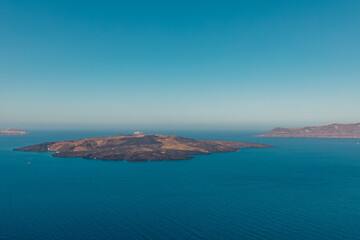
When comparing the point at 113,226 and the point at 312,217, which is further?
the point at 312,217

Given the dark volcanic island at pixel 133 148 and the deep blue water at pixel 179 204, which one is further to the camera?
the dark volcanic island at pixel 133 148

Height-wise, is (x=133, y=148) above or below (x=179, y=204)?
above

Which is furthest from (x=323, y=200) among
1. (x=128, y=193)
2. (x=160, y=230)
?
(x=128, y=193)

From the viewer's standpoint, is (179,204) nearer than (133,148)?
Yes

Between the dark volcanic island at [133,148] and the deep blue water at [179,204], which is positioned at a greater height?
the dark volcanic island at [133,148]

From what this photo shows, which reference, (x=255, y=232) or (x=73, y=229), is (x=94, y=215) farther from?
(x=255, y=232)
